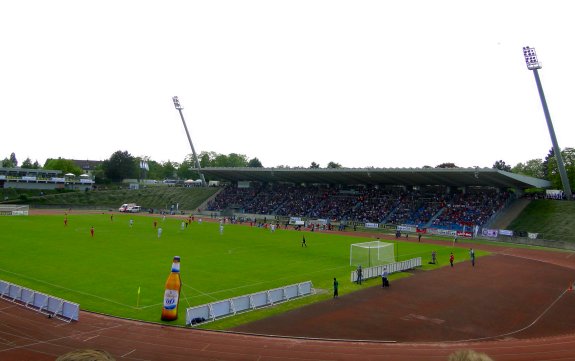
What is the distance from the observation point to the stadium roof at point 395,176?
194ft

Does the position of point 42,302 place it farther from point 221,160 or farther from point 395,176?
point 221,160

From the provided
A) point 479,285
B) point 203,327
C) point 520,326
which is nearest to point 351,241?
point 479,285

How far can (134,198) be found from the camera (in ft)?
331

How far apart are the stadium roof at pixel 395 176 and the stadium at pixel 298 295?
2.53 feet

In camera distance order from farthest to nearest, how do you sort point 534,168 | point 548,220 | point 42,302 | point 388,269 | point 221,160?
point 221,160, point 534,168, point 548,220, point 388,269, point 42,302

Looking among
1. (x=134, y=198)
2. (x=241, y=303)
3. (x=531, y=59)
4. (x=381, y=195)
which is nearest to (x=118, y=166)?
(x=134, y=198)

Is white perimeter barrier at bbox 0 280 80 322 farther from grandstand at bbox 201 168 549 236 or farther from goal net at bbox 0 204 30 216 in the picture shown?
goal net at bbox 0 204 30 216

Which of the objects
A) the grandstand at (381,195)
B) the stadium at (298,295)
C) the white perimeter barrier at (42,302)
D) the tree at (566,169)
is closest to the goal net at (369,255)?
the stadium at (298,295)

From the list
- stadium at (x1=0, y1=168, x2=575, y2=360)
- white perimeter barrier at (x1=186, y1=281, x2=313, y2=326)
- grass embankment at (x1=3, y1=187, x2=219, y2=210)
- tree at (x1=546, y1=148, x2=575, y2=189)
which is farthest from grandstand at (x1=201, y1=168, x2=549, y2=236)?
white perimeter barrier at (x1=186, y1=281, x2=313, y2=326)

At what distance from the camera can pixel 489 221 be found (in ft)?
195

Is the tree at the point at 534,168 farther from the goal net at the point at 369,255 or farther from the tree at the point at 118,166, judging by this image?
the tree at the point at 118,166

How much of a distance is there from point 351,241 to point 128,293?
102ft

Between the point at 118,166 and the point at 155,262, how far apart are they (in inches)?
4160

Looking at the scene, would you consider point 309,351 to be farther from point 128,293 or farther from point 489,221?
point 489,221
